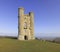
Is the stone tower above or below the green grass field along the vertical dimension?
above

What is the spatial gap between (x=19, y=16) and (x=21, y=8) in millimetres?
2687

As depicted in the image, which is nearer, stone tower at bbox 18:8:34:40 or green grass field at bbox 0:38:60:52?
green grass field at bbox 0:38:60:52

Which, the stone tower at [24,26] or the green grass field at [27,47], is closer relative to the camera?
the green grass field at [27,47]

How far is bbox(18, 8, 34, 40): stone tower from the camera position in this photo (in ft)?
145

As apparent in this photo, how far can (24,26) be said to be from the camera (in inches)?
1773

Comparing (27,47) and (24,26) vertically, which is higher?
(24,26)

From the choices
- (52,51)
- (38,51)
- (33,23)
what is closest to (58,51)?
(52,51)

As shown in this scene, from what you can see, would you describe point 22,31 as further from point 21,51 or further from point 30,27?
point 21,51

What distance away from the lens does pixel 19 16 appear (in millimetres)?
44969

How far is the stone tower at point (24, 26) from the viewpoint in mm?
44219

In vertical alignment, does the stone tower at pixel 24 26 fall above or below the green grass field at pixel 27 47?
above

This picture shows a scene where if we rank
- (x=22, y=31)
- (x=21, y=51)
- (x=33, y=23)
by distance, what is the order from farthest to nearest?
(x=33, y=23) < (x=22, y=31) < (x=21, y=51)

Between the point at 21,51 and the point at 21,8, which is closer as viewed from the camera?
the point at 21,51

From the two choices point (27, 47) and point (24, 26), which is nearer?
point (27, 47)
